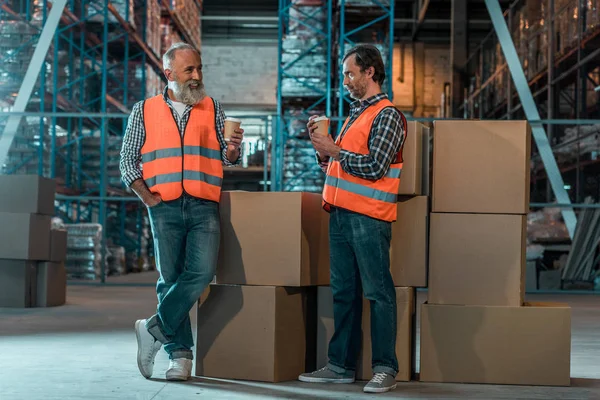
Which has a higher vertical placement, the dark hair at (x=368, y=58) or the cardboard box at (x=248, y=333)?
the dark hair at (x=368, y=58)

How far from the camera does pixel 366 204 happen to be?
12.7ft

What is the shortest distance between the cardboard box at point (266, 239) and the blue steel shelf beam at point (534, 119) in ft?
24.3

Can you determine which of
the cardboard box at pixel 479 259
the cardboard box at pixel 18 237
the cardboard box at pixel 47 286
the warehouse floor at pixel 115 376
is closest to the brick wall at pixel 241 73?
the cardboard box at pixel 47 286

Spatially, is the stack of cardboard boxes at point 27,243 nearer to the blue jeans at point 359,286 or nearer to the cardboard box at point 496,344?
the blue jeans at point 359,286

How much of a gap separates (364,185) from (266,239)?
0.59m

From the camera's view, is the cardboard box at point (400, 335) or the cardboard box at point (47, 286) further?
the cardboard box at point (47, 286)

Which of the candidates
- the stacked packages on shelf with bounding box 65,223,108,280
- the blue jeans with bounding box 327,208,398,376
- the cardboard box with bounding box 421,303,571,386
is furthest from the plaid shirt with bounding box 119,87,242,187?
the stacked packages on shelf with bounding box 65,223,108,280

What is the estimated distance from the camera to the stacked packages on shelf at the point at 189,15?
19.4 m

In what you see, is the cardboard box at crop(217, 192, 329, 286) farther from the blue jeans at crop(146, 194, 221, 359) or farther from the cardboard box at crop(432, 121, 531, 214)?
the cardboard box at crop(432, 121, 531, 214)

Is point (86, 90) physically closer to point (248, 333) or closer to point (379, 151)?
point (248, 333)

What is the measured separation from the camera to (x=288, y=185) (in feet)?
46.0

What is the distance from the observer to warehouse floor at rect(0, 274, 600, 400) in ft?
12.3

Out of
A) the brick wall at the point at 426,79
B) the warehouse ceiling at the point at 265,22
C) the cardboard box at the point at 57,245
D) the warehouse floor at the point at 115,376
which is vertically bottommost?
the warehouse floor at the point at 115,376

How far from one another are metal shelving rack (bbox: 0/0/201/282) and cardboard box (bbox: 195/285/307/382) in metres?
7.31
